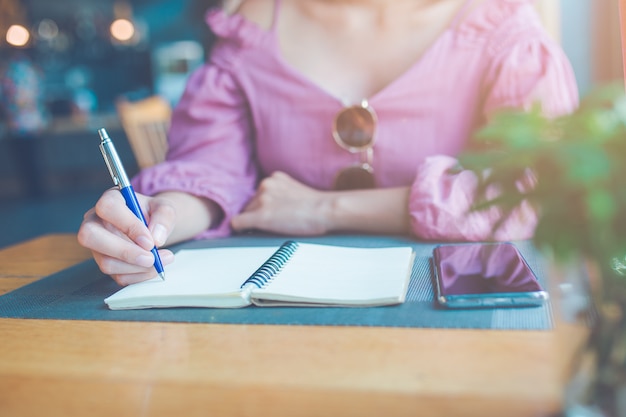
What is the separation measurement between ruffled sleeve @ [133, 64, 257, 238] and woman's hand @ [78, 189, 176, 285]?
33 cm

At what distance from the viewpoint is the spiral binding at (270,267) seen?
0.70m

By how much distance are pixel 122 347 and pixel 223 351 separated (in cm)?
10

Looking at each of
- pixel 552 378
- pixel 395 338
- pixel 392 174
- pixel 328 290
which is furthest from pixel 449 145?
pixel 552 378

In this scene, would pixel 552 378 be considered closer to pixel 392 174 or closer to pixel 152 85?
pixel 392 174

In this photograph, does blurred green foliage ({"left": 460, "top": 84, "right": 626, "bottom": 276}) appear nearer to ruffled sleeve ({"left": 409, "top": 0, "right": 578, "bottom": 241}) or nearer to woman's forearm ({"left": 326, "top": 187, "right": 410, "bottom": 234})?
ruffled sleeve ({"left": 409, "top": 0, "right": 578, "bottom": 241})

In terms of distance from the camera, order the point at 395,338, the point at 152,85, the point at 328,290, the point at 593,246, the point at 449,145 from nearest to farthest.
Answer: the point at 593,246, the point at 395,338, the point at 328,290, the point at 449,145, the point at 152,85

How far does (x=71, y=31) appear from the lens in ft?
31.2

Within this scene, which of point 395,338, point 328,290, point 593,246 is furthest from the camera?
point 328,290

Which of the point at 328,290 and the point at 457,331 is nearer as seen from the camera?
the point at 457,331

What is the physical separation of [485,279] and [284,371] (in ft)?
0.82

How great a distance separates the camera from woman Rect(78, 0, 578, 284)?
1.03 meters

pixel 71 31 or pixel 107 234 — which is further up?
pixel 71 31

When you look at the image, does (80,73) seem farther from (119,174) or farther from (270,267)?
(270,267)

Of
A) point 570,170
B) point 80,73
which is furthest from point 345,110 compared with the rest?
point 80,73
